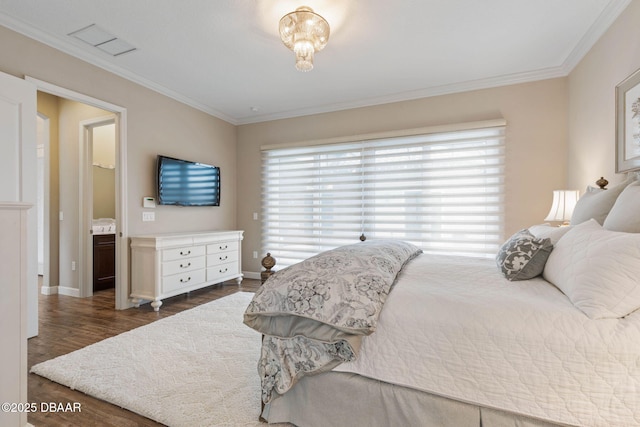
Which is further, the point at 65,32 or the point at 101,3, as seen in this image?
the point at 65,32

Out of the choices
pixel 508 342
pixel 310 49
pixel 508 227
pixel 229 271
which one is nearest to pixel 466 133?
pixel 508 227

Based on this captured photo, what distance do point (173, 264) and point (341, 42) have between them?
3106mm

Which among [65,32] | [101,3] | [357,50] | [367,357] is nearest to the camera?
[367,357]

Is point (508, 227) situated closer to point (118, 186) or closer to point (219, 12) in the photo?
point (219, 12)

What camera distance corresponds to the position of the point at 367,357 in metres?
1.32

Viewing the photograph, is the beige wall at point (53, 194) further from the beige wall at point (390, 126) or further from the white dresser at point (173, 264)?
the white dresser at point (173, 264)

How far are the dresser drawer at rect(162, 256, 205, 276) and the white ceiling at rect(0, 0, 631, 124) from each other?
2256mm

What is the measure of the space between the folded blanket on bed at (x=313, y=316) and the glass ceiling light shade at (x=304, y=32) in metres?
1.76

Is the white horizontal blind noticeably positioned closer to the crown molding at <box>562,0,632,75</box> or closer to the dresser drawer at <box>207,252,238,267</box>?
the dresser drawer at <box>207,252,238,267</box>

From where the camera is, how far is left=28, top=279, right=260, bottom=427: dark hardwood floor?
162 centimetres

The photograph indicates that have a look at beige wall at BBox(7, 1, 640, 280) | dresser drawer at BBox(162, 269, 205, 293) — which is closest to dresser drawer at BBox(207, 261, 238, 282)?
dresser drawer at BBox(162, 269, 205, 293)

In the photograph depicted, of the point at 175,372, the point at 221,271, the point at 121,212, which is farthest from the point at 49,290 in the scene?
the point at 175,372

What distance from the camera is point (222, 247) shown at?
14.3 feet

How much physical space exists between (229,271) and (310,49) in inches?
131
